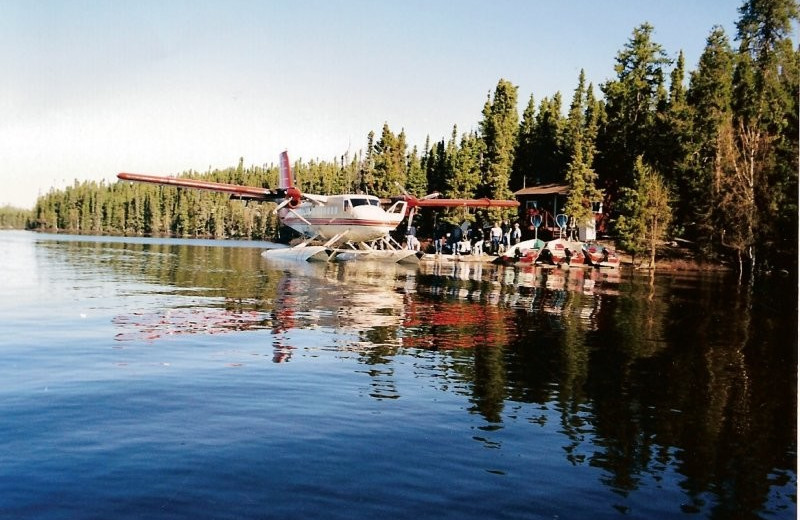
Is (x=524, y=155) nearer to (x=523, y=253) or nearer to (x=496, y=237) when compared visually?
(x=496, y=237)

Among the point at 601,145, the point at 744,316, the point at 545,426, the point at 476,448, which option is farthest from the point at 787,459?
the point at 601,145

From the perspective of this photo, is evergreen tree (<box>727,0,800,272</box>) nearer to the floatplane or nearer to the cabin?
the cabin

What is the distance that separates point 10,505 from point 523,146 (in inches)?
3099

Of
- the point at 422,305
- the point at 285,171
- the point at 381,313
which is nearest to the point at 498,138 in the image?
the point at 285,171

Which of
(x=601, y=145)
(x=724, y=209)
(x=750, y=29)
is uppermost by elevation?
(x=750, y=29)

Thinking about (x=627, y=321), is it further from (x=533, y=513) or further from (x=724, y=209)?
(x=724, y=209)

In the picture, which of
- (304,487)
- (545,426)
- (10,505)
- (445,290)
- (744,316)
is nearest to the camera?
(10,505)

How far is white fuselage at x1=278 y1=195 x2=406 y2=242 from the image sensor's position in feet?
135

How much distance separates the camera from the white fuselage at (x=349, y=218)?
1623 inches

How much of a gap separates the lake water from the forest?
2587 cm

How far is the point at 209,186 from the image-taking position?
1647 inches

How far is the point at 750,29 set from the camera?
66125 millimetres

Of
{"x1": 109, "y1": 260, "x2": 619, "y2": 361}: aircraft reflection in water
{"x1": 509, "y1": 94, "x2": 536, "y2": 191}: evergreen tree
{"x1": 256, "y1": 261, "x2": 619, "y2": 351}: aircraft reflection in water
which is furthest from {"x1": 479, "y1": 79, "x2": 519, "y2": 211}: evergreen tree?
{"x1": 109, "y1": 260, "x2": 619, "y2": 361}: aircraft reflection in water

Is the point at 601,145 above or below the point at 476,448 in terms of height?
above
